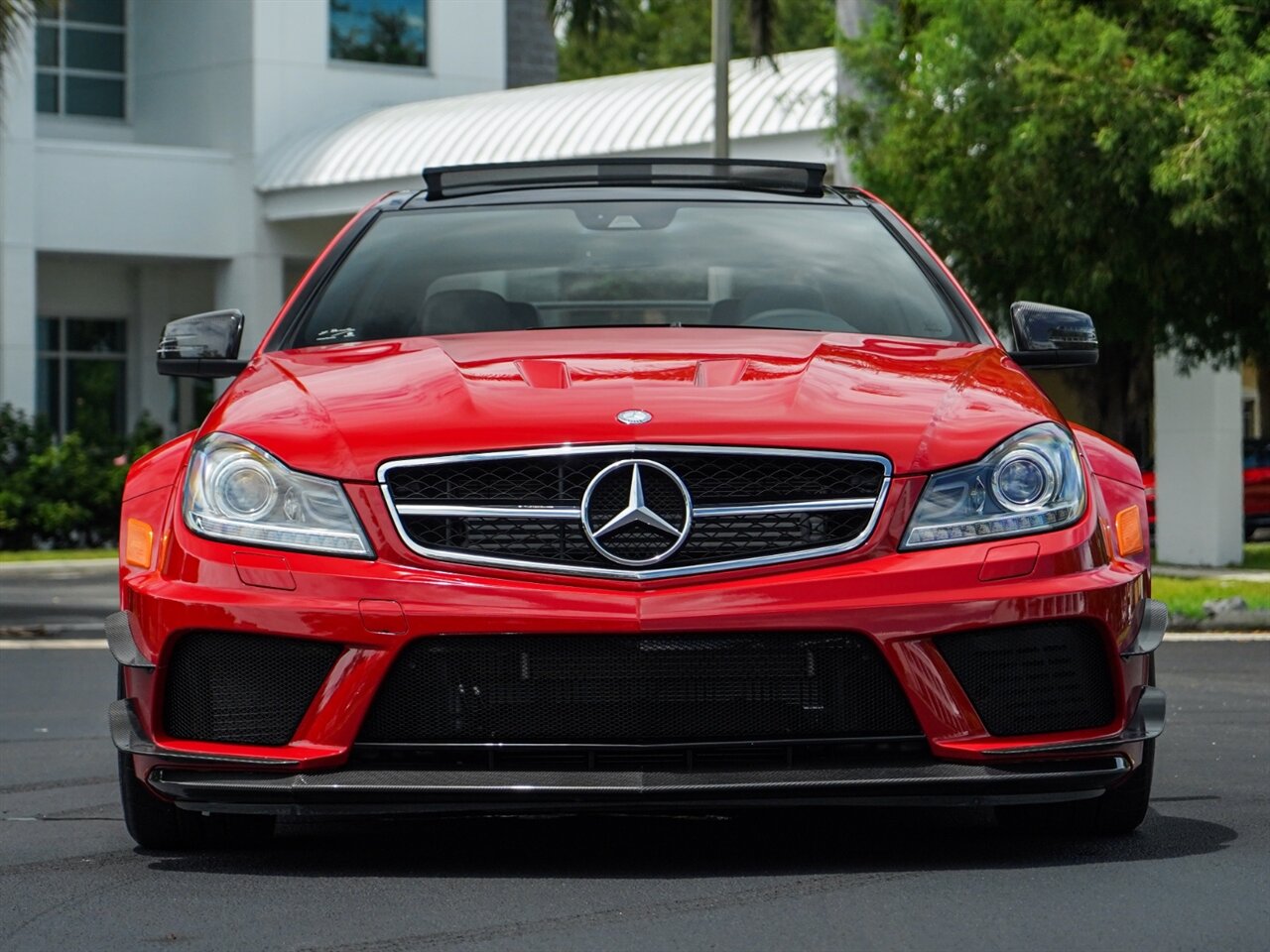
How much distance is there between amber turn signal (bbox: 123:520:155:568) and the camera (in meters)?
5.38

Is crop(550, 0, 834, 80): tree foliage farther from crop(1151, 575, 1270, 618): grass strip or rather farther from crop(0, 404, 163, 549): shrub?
crop(1151, 575, 1270, 618): grass strip

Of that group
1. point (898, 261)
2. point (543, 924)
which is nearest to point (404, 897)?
point (543, 924)

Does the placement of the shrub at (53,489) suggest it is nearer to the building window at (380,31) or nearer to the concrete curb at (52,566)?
the concrete curb at (52,566)

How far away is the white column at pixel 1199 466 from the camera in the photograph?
21.8 meters

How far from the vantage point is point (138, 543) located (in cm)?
543

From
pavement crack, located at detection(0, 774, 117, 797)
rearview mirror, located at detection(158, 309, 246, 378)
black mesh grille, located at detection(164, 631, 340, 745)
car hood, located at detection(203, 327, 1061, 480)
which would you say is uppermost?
rearview mirror, located at detection(158, 309, 246, 378)

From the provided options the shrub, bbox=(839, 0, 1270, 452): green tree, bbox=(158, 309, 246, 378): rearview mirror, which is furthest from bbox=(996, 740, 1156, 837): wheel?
the shrub

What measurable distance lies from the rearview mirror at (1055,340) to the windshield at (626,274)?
7.4 inches

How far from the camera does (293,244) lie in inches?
1291

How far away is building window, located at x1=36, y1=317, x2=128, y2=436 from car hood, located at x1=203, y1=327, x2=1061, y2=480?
30.2m

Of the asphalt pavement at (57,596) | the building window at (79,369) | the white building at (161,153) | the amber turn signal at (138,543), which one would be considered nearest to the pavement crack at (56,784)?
the amber turn signal at (138,543)

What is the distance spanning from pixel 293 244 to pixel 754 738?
2836 centimetres

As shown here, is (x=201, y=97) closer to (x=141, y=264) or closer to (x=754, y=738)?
(x=141, y=264)

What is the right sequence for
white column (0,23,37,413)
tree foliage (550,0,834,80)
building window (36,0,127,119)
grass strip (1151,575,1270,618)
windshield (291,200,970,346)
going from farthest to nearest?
tree foliage (550,0,834,80), building window (36,0,127,119), white column (0,23,37,413), grass strip (1151,575,1270,618), windshield (291,200,970,346)
